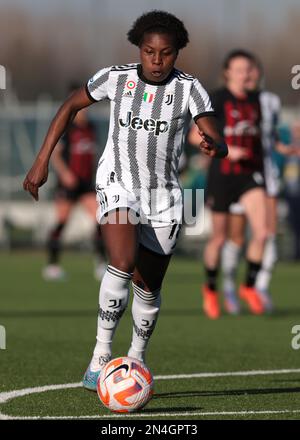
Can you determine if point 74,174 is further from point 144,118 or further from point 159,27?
point 159,27

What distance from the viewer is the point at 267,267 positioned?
1425 centimetres

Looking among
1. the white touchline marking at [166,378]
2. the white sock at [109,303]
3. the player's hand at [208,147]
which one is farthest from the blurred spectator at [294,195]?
the player's hand at [208,147]

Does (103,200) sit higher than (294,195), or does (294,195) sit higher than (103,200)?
(103,200)

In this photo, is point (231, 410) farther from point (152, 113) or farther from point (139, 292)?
point (152, 113)

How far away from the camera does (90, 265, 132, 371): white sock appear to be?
7.11 m

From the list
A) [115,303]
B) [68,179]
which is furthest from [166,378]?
[68,179]

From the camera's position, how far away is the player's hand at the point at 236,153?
12.1m

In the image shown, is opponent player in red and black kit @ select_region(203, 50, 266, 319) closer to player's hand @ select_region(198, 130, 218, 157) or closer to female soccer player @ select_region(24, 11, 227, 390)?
female soccer player @ select_region(24, 11, 227, 390)

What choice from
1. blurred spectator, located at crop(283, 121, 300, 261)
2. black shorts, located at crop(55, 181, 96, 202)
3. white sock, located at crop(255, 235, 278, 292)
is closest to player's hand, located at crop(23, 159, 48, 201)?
white sock, located at crop(255, 235, 278, 292)

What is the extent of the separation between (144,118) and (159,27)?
1.79 ft

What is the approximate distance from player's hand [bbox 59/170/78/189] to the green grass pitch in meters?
1.52

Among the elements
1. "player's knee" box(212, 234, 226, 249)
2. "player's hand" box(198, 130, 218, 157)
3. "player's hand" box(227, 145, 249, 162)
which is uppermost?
"player's hand" box(198, 130, 218, 157)

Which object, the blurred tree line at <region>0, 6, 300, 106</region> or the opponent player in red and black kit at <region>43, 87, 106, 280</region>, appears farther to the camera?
the blurred tree line at <region>0, 6, 300, 106</region>

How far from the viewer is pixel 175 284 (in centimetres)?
1745
